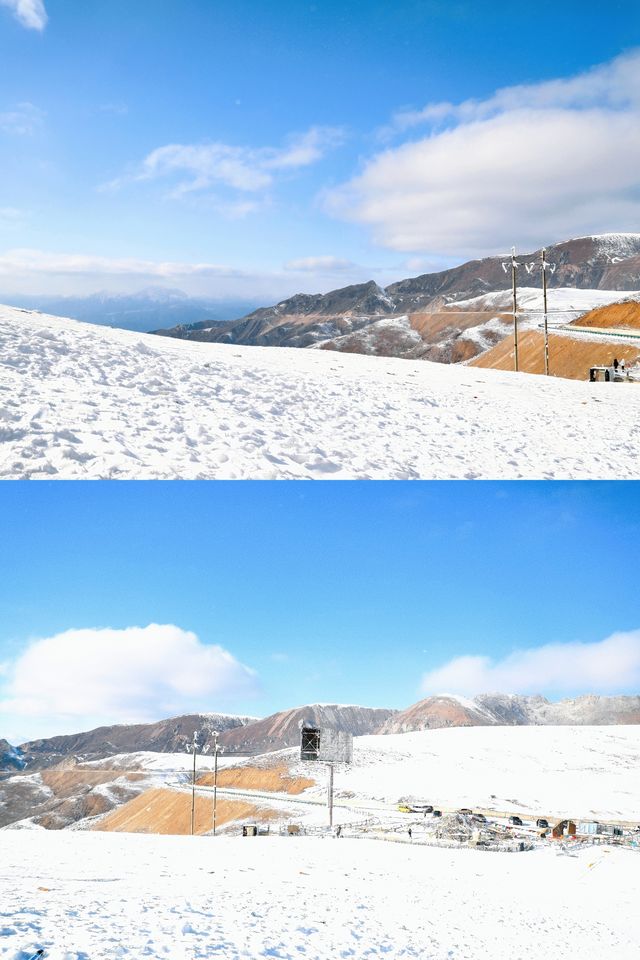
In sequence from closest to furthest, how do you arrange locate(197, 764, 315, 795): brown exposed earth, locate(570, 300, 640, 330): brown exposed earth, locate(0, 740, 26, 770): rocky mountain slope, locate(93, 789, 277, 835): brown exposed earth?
locate(93, 789, 277, 835): brown exposed earth → locate(197, 764, 315, 795): brown exposed earth → locate(570, 300, 640, 330): brown exposed earth → locate(0, 740, 26, 770): rocky mountain slope

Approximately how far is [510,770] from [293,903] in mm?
43265

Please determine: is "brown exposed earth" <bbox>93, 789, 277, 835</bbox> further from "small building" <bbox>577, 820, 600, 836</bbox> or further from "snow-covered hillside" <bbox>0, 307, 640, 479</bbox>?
"snow-covered hillside" <bbox>0, 307, 640, 479</bbox>

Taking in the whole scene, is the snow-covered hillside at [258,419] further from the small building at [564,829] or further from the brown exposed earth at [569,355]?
the brown exposed earth at [569,355]

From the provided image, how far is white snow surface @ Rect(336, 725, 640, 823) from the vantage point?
41000mm

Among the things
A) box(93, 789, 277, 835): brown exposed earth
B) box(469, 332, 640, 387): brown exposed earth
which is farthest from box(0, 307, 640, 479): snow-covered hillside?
box(469, 332, 640, 387): brown exposed earth

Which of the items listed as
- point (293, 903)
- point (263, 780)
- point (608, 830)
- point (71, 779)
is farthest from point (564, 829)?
point (71, 779)

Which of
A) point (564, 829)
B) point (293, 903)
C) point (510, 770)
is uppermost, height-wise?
Result: point (293, 903)

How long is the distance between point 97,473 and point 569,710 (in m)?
201

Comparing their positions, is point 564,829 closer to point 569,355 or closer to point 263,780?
point 263,780

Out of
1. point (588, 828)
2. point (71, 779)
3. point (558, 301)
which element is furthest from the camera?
point (558, 301)

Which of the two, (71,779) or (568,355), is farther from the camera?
(71,779)

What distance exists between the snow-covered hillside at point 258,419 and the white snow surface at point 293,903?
5.32 metres

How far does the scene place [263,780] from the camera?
6278cm

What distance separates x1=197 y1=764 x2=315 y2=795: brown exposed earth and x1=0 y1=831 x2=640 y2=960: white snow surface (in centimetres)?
3952
